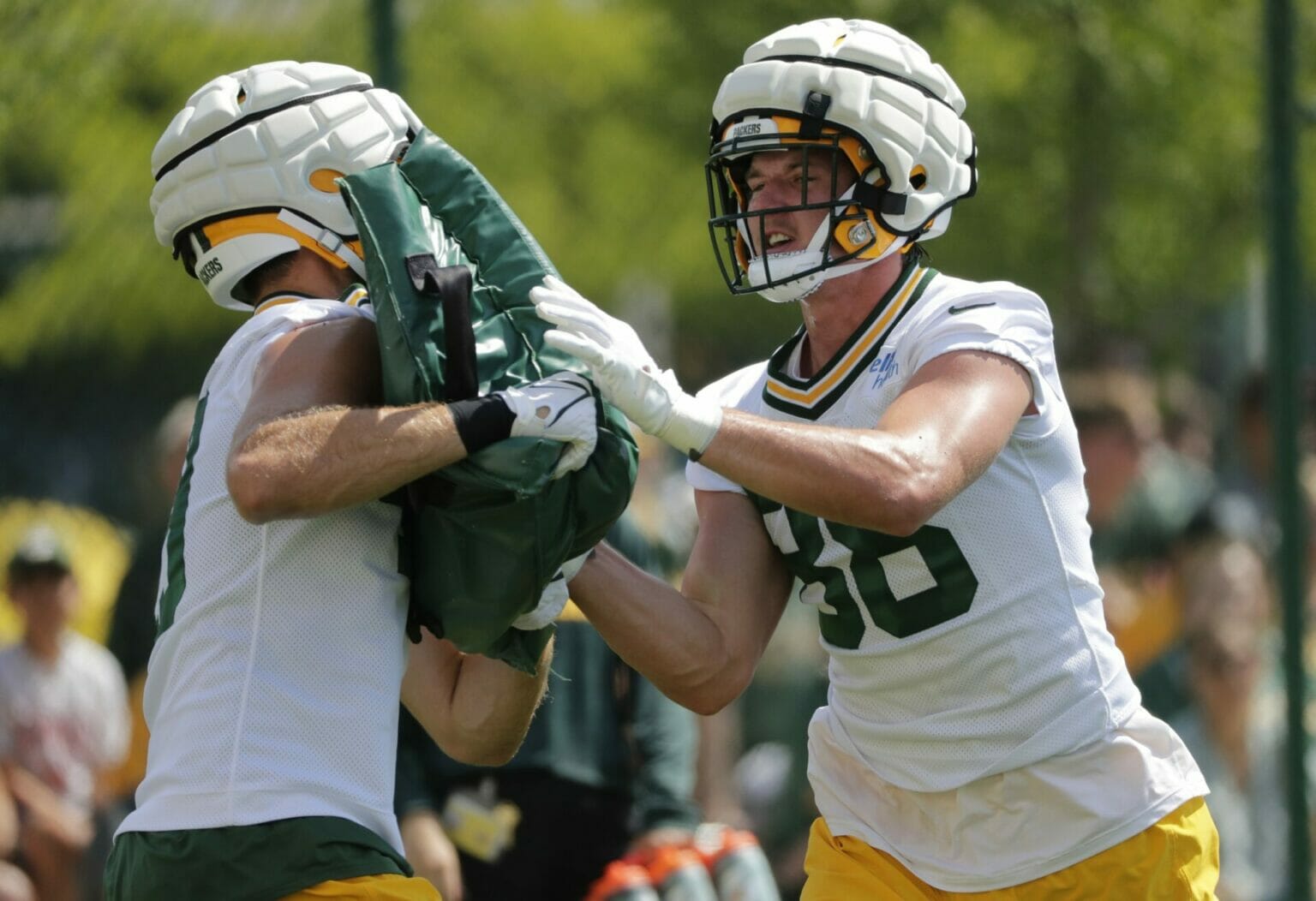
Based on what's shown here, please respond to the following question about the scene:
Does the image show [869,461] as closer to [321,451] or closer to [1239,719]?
[321,451]

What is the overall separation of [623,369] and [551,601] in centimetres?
46

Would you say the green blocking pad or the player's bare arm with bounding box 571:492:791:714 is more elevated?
the green blocking pad

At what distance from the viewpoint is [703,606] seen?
158 inches

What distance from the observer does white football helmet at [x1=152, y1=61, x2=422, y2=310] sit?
11.4 ft

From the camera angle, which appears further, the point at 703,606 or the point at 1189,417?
the point at 1189,417

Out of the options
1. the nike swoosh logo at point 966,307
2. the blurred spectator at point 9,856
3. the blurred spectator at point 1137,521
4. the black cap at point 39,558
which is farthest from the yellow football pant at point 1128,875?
the black cap at point 39,558

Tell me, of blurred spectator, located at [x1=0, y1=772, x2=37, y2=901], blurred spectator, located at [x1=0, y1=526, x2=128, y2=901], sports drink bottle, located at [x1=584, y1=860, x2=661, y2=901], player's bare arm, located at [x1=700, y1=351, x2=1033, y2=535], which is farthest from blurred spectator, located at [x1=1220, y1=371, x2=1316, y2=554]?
blurred spectator, located at [x1=0, y1=772, x2=37, y2=901]

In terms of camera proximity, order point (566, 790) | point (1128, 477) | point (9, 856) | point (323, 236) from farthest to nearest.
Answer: point (1128, 477) → point (9, 856) → point (566, 790) → point (323, 236)

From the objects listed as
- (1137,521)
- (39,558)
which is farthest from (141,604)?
(1137,521)

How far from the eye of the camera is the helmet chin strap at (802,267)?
391 centimetres

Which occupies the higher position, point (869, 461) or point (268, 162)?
point (268, 162)

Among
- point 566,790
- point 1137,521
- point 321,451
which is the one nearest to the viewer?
point 321,451

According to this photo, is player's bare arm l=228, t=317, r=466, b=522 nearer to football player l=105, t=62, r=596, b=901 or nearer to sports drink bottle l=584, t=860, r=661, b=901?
football player l=105, t=62, r=596, b=901

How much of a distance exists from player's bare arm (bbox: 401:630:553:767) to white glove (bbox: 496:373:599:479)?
0.60 m
